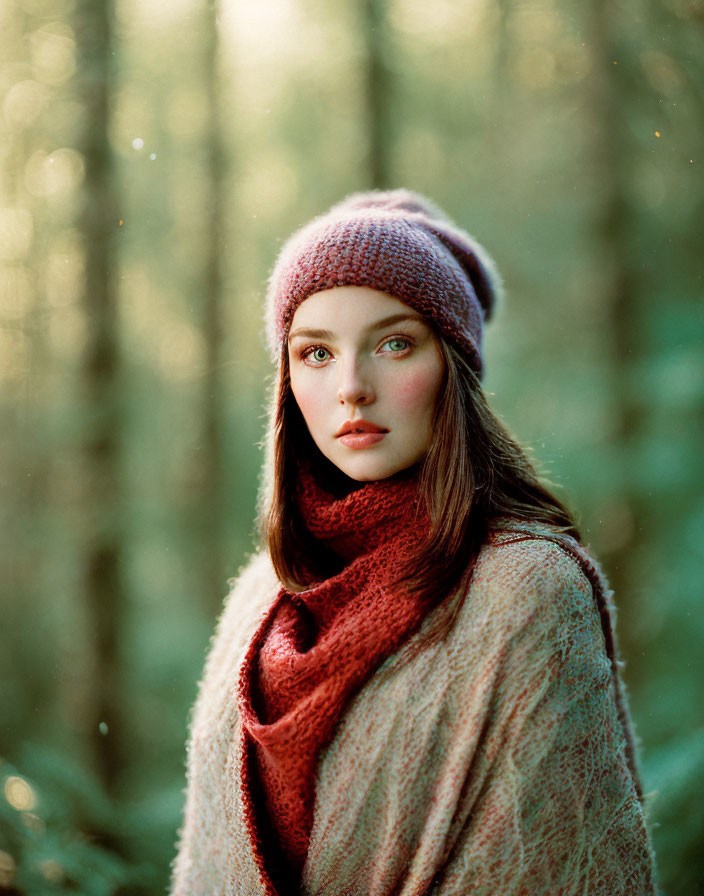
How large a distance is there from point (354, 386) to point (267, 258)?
2138mm

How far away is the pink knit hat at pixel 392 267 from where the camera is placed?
1055 mm

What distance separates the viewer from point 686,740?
2512 millimetres

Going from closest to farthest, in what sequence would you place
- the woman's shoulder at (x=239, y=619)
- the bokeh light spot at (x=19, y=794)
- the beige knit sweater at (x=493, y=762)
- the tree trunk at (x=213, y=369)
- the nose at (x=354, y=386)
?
the beige knit sweater at (x=493, y=762), the nose at (x=354, y=386), the woman's shoulder at (x=239, y=619), the bokeh light spot at (x=19, y=794), the tree trunk at (x=213, y=369)

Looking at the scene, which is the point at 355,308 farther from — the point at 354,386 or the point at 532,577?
the point at 532,577

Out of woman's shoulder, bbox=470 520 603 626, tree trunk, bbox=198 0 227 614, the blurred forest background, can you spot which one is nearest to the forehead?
woman's shoulder, bbox=470 520 603 626

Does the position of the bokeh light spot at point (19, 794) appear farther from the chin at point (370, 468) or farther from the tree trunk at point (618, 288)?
the tree trunk at point (618, 288)

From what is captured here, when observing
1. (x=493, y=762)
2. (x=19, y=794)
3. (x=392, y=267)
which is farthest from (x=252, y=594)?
(x=19, y=794)

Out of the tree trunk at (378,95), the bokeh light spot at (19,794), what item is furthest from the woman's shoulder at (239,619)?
the tree trunk at (378,95)

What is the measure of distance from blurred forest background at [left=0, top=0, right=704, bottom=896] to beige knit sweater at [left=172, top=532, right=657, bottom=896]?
5.71 feet

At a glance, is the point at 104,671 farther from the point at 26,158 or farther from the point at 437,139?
the point at 437,139

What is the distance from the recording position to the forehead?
1.05 meters

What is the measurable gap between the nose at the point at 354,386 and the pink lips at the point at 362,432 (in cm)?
3

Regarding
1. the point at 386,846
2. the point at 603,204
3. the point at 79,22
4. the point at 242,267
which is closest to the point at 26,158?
the point at 79,22

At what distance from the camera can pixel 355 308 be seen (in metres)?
1.05
